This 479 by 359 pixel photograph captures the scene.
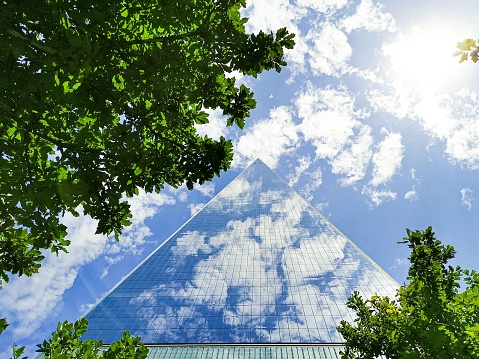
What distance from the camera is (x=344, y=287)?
4556cm

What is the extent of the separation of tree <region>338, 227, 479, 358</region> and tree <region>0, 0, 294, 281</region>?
6.36m

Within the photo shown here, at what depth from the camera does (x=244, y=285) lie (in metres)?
47.8

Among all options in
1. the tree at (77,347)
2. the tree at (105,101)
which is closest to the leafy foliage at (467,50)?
the tree at (105,101)

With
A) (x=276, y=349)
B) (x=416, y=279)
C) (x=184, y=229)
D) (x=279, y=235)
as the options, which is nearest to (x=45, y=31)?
(x=416, y=279)

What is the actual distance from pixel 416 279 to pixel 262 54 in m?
7.56

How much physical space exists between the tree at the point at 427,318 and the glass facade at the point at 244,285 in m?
27.5

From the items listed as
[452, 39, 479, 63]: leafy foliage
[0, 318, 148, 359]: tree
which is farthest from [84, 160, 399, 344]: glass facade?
[452, 39, 479, 63]: leafy foliage

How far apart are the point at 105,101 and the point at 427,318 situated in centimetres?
918

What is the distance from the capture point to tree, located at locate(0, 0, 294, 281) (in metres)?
5.02

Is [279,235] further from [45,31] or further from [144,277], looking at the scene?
[45,31]

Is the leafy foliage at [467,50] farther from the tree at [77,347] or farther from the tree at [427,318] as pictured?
the tree at [77,347]

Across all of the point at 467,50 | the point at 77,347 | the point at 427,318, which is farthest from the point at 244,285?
the point at 467,50

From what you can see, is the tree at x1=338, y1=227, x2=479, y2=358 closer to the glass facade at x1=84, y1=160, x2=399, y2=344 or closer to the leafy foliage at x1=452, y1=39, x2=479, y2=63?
the leafy foliage at x1=452, y1=39, x2=479, y2=63

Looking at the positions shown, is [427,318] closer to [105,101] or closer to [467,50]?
[467,50]
